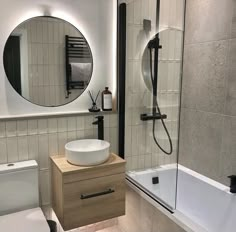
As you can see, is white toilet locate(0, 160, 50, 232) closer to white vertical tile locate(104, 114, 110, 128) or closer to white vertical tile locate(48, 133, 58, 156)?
white vertical tile locate(48, 133, 58, 156)

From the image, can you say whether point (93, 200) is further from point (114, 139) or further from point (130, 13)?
point (130, 13)

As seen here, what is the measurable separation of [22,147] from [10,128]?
176 millimetres

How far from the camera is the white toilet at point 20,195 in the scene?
5.61 feet

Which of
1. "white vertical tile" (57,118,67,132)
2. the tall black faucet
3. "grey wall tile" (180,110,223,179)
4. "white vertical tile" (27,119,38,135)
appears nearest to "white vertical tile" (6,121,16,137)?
"white vertical tile" (27,119,38,135)

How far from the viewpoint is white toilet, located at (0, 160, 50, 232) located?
1.71 metres

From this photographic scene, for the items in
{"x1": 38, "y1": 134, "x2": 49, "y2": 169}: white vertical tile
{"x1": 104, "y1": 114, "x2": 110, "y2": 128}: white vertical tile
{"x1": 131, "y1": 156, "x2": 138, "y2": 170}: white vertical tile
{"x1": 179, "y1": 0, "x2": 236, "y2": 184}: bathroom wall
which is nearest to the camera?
{"x1": 179, "y1": 0, "x2": 236, "y2": 184}: bathroom wall

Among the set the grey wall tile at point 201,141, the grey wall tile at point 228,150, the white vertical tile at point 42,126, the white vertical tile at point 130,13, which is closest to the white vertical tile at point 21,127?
the white vertical tile at point 42,126

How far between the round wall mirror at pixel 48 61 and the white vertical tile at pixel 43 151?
0.89 ft

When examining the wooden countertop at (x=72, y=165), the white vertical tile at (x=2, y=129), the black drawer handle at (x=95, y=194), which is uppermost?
the white vertical tile at (x=2, y=129)

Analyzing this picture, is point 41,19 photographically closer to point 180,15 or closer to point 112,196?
point 180,15

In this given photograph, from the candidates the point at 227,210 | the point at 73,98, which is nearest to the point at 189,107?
the point at 227,210

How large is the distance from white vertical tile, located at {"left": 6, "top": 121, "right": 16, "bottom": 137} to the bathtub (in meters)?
1.06

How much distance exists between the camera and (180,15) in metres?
1.99

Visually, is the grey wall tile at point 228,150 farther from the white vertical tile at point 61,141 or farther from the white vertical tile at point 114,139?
the white vertical tile at point 61,141
